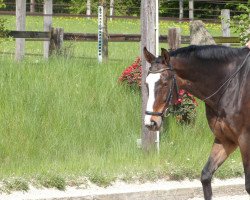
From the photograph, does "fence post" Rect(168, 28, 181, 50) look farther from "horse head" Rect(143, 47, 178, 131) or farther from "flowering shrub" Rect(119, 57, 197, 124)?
"horse head" Rect(143, 47, 178, 131)

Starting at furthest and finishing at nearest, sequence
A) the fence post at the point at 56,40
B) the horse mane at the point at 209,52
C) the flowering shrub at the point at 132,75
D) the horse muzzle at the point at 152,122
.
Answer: the fence post at the point at 56,40 → the flowering shrub at the point at 132,75 → the horse mane at the point at 209,52 → the horse muzzle at the point at 152,122

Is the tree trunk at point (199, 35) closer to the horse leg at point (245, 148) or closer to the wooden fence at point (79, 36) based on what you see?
the wooden fence at point (79, 36)

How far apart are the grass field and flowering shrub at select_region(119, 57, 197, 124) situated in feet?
0.43

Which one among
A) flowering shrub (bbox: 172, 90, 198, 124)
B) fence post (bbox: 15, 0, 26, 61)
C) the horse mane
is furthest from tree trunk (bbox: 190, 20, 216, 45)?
the horse mane

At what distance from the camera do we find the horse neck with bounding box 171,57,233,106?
775 centimetres

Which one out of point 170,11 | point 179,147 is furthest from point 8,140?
point 170,11

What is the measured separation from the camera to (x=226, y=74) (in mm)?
7902

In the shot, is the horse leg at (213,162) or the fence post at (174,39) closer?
the horse leg at (213,162)

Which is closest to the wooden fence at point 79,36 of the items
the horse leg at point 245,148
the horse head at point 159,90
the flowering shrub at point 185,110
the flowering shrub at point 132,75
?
the flowering shrub at point 132,75

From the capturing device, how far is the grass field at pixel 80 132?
937 centimetres

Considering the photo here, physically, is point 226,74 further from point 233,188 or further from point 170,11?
point 170,11

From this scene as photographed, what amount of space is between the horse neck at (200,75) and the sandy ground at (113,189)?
5.11 feet

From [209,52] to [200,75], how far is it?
0.86ft

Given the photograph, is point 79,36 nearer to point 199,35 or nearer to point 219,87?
Result: point 199,35
